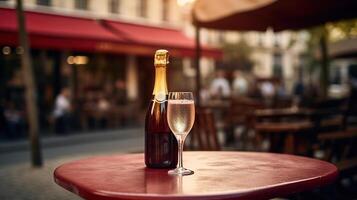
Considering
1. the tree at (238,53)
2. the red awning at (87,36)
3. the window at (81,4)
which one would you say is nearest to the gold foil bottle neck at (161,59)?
the red awning at (87,36)

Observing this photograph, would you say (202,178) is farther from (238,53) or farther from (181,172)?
(238,53)

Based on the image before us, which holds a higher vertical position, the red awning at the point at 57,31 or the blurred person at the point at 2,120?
the red awning at the point at 57,31

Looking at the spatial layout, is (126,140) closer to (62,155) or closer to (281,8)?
(62,155)

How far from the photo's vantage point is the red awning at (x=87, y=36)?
13203 millimetres

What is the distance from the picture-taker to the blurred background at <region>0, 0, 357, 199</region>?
679cm

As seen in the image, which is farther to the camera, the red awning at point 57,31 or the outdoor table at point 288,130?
the red awning at point 57,31

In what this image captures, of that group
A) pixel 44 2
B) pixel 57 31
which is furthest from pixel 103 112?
pixel 44 2

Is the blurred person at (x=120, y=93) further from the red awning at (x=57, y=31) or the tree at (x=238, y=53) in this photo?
the tree at (x=238, y=53)

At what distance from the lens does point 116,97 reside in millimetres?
19156

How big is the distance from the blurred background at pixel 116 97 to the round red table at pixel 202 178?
230 centimetres

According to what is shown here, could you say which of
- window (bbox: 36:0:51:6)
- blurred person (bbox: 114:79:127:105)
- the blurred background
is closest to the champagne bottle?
the blurred background

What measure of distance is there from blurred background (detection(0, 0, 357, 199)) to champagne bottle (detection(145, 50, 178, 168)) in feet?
8.58

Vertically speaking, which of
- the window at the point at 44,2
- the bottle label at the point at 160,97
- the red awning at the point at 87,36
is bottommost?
the bottle label at the point at 160,97

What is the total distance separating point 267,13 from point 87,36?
28.0 feet
